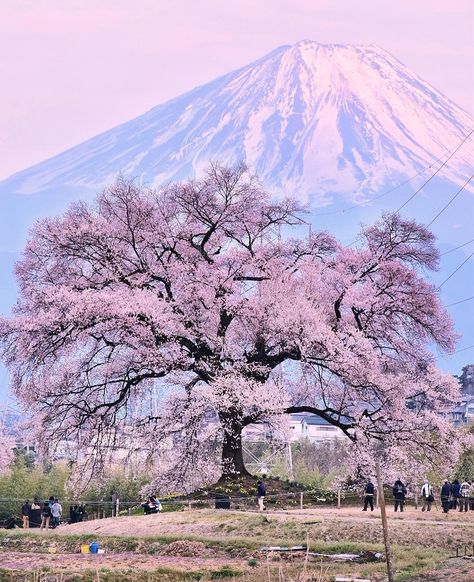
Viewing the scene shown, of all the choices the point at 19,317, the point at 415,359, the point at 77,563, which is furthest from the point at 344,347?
the point at 77,563

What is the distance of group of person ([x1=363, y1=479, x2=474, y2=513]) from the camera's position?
46.4 meters

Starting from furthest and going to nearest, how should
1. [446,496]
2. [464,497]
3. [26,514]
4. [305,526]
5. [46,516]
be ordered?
[26,514] < [46,516] < [464,497] < [446,496] < [305,526]

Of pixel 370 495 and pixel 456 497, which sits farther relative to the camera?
pixel 456 497

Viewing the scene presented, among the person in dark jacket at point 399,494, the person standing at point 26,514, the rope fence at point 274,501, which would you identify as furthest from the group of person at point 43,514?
the person in dark jacket at point 399,494

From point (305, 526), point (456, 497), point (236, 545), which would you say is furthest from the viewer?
point (456, 497)

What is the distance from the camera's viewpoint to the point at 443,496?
150 feet

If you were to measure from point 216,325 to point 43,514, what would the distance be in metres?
11.1

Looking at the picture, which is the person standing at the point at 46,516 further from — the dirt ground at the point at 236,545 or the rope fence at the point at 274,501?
the dirt ground at the point at 236,545

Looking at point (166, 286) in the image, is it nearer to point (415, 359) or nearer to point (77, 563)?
point (415, 359)

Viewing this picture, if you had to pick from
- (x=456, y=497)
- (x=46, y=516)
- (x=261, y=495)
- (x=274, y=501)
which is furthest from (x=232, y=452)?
(x=456, y=497)

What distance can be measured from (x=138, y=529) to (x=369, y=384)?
1412 centimetres

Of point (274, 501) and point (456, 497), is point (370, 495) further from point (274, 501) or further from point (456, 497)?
point (274, 501)

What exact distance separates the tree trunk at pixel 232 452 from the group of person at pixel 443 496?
602 centimetres

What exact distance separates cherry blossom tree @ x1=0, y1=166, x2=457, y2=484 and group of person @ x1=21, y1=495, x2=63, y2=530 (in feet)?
9.06
